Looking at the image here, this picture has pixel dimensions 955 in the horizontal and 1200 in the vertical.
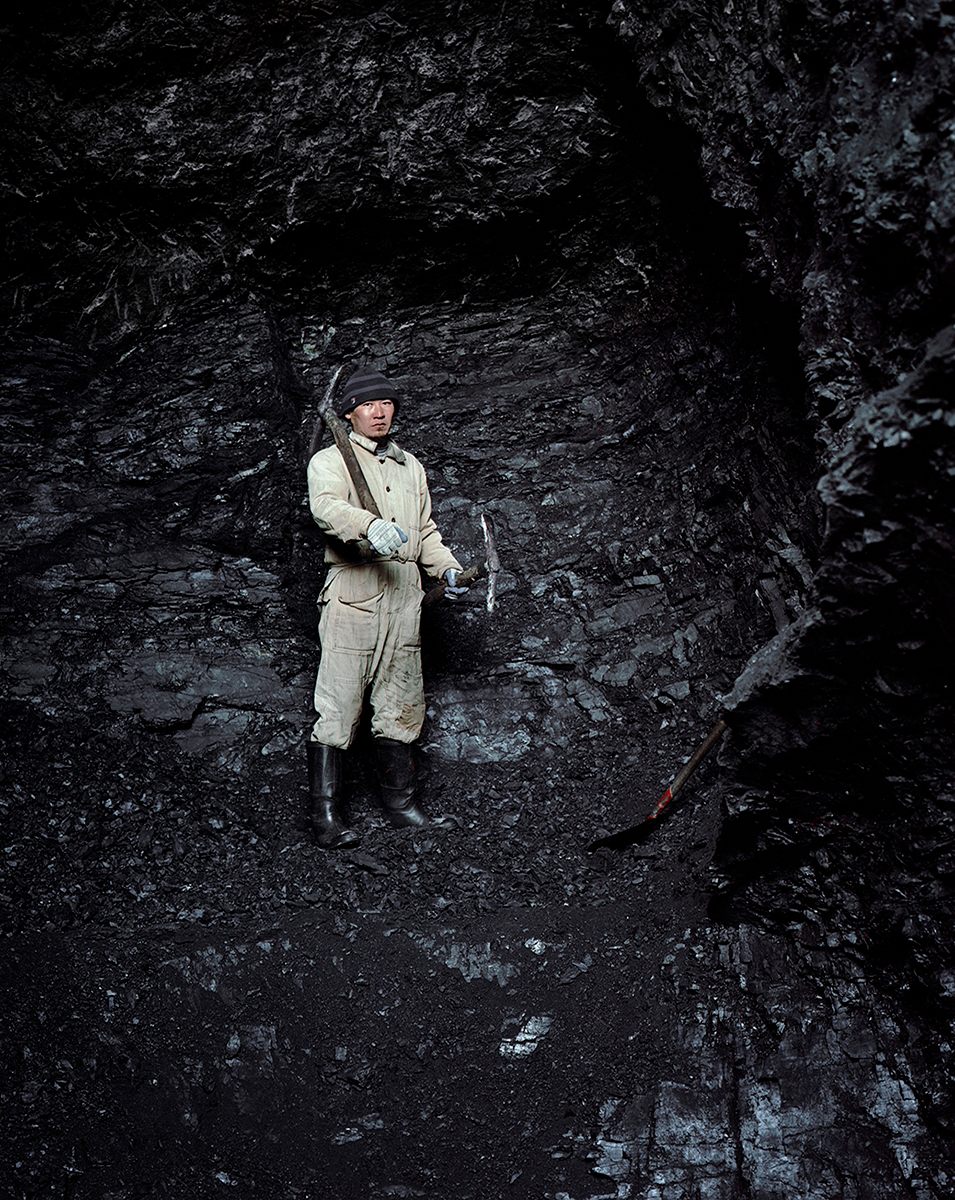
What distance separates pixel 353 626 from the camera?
5297mm

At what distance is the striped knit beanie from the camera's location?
5.34 metres

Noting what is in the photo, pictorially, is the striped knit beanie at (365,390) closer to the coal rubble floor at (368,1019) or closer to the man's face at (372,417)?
the man's face at (372,417)

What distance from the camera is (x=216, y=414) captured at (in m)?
6.34

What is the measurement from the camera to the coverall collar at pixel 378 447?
5406mm

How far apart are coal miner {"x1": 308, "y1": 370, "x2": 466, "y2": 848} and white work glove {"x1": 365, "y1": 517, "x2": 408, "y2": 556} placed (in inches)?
7.8

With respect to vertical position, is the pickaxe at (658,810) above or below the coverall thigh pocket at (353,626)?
below

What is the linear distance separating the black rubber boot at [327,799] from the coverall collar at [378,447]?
58.7 inches

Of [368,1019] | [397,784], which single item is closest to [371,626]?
[397,784]

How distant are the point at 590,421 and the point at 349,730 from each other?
243 centimetres

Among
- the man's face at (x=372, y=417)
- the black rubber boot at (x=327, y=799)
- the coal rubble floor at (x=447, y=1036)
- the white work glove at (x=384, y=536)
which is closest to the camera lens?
the coal rubble floor at (x=447, y=1036)

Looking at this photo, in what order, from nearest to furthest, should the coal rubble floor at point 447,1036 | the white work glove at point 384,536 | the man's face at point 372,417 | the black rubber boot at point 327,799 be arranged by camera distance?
the coal rubble floor at point 447,1036, the white work glove at point 384,536, the black rubber boot at point 327,799, the man's face at point 372,417

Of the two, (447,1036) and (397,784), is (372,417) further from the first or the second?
(447,1036)

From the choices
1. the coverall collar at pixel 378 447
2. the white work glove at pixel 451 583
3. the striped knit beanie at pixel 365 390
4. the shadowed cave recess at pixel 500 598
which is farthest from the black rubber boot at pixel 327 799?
the striped knit beanie at pixel 365 390

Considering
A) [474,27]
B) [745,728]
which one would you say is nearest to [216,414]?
[474,27]
